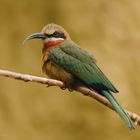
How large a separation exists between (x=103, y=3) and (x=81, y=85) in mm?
1573

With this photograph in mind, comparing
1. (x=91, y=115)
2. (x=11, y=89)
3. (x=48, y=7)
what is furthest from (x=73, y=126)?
(x=48, y=7)

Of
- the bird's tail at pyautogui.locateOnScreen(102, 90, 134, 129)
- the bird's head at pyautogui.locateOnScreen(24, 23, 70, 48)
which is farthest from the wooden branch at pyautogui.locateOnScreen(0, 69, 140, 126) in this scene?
the bird's head at pyautogui.locateOnScreen(24, 23, 70, 48)

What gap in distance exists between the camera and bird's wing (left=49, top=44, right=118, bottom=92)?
1657 mm

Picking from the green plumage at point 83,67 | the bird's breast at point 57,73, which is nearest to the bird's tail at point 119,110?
the green plumage at point 83,67

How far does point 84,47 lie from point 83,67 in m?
1.46

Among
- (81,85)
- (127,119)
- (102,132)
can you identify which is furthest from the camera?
(102,132)

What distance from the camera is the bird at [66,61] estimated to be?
67.3 inches

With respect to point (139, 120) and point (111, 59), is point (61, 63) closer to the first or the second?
point (139, 120)

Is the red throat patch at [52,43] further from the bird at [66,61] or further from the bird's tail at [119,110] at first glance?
the bird's tail at [119,110]

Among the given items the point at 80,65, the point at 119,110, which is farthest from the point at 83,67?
the point at 119,110

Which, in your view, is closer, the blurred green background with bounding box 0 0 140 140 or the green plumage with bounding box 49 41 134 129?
the green plumage with bounding box 49 41 134 129

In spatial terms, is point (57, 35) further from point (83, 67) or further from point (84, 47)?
point (84, 47)

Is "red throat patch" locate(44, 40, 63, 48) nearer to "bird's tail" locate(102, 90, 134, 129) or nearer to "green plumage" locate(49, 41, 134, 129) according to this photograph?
"green plumage" locate(49, 41, 134, 129)

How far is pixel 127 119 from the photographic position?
4.98 feet
